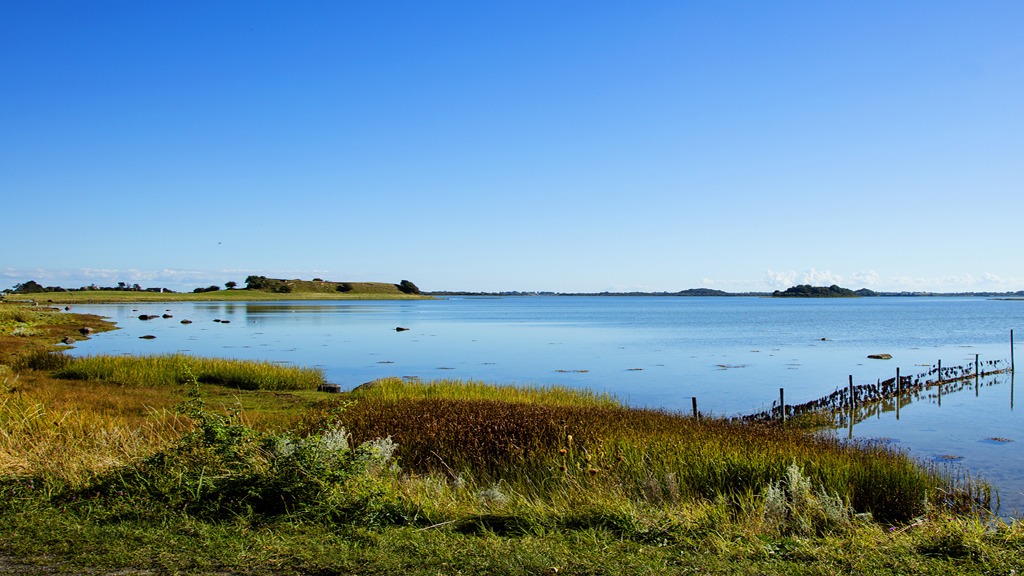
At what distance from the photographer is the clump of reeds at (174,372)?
986 inches

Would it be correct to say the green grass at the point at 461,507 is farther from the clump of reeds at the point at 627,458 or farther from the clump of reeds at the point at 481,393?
the clump of reeds at the point at 481,393

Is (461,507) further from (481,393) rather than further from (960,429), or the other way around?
(960,429)

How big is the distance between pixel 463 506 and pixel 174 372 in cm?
2228

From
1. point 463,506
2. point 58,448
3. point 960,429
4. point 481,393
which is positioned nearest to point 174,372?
point 481,393

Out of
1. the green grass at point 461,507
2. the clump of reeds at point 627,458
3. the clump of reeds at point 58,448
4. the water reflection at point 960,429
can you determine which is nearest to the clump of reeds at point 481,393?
the clump of reeds at point 627,458

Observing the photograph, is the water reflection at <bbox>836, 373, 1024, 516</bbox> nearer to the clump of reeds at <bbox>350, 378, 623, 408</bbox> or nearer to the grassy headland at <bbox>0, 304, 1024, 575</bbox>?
the grassy headland at <bbox>0, 304, 1024, 575</bbox>

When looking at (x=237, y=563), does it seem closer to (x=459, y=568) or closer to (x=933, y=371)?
(x=459, y=568)

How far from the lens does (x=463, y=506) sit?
7730 millimetres

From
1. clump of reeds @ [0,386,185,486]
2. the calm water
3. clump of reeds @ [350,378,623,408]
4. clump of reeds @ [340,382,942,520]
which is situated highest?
clump of reeds @ [0,386,185,486]

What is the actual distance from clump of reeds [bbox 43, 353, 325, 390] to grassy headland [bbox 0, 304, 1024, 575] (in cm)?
1240

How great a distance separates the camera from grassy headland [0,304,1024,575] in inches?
231

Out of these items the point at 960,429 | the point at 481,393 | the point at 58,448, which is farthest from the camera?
the point at 481,393

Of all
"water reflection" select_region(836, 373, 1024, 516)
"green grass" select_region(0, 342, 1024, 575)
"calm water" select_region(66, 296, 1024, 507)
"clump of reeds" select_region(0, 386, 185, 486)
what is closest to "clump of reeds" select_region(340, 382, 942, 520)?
"green grass" select_region(0, 342, 1024, 575)

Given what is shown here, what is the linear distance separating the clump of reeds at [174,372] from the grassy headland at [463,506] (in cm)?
A: 1240
